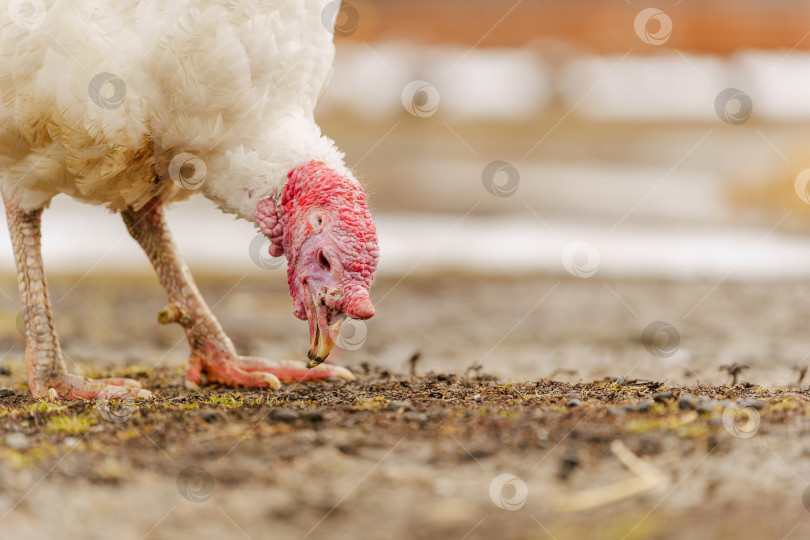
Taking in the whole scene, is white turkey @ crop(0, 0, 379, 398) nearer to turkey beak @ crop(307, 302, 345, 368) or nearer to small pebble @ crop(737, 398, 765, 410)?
turkey beak @ crop(307, 302, 345, 368)

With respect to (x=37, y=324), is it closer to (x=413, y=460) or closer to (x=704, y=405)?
(x=413, y=460)

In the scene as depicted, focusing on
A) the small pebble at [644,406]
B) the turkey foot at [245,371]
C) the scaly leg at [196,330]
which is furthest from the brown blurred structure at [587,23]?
the small pebble at [644,406]

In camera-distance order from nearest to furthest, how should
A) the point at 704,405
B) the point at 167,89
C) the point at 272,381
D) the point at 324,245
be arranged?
1. the point at 704,405
2. the point at 324,245
3. the point at 167,89
4. the point at 272,381

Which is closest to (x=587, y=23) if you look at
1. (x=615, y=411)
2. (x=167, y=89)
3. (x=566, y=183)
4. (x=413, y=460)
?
(x=566, y=183)

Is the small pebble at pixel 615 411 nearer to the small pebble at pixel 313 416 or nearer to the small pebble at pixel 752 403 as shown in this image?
the small pebble at pixel 752 403

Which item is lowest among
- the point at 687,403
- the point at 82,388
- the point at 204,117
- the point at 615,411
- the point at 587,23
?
the point at 82,388

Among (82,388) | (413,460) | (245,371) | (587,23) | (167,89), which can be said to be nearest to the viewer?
(413,460)
